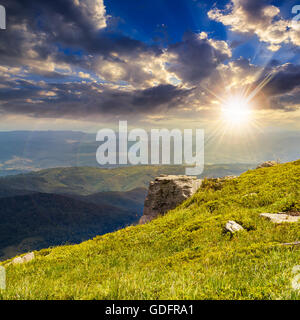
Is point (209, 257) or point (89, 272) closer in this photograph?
point (209, 257)

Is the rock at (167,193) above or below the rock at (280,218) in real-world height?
below

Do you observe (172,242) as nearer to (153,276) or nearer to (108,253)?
(108,253)

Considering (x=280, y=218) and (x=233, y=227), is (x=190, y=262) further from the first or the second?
(x=280, y=218)

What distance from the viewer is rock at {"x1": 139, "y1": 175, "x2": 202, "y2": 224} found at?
2247 cm

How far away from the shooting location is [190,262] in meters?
6.26

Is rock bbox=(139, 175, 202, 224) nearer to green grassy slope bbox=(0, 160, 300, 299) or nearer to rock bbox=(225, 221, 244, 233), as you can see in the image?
green grassy slope bbox=(0, 160, 300, 299)

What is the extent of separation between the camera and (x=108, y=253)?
8719 mm

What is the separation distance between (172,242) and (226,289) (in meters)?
4.65

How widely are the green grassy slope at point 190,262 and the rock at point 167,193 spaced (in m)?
8.97

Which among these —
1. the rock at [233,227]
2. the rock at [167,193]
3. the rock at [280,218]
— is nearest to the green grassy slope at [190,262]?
the rock at [233,227]

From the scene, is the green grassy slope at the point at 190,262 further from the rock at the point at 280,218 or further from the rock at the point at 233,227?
the rock at the point at 280,218

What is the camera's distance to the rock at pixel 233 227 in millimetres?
7869

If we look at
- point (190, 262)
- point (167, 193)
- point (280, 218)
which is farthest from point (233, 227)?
point (167, 193)
